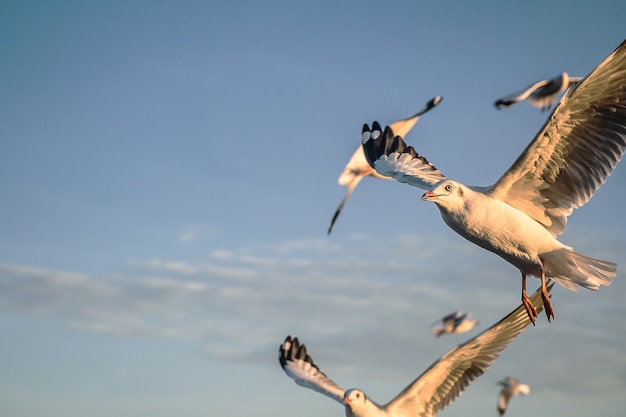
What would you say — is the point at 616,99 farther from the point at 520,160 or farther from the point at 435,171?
the point at 435,171

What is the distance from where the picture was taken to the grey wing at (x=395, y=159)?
11.2m

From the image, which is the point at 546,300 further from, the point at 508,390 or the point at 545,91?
the point at 508,390

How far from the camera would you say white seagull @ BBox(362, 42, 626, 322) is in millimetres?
8430

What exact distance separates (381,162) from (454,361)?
2.66 meters

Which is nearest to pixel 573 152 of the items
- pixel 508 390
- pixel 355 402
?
pixel 355 402

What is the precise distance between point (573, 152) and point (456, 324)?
842cm

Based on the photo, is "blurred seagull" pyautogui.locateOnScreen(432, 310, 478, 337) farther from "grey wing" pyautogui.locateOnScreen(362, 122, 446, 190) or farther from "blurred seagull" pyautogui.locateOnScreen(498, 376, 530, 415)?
"grey wing" pyautogui.locateOnScreen(362, 122, 446, 190)

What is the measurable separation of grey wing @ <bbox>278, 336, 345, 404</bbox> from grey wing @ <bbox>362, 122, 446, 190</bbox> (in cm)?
300

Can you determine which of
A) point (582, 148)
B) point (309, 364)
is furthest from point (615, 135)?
point (309, 364)

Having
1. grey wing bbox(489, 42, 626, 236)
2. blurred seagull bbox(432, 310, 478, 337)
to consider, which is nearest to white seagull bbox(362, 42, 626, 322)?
grey wing bbox(489, 42, 626, 236)

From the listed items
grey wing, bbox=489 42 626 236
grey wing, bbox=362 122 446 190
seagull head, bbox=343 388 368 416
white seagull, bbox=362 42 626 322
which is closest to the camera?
grey wing, bbox=489 42 626 236

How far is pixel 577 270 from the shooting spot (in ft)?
29.7

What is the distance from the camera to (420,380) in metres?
11.4

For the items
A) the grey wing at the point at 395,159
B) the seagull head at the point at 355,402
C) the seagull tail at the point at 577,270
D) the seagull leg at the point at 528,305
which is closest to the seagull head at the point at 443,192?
the seagull tail at the point at 577,270
